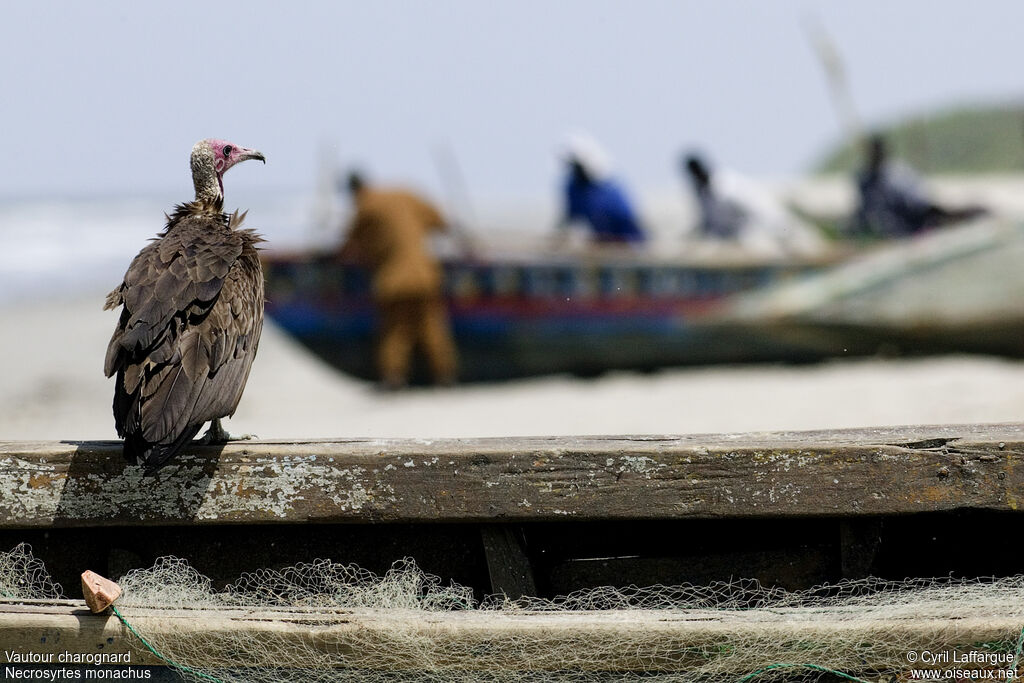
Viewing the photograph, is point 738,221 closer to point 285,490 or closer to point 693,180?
point 693,180

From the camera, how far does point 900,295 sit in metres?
11.4

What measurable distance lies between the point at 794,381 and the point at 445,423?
3.64m

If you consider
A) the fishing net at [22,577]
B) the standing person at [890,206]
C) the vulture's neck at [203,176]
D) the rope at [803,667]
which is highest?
the standing person at [890,206]

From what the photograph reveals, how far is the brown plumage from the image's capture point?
2818mm

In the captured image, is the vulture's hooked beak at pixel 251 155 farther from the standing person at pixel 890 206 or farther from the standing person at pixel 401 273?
the standing person at pixel 890 206

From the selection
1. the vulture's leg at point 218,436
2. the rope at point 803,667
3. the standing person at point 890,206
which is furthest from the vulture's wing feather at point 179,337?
the standing person at point 890,206

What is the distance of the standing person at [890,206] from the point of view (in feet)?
39.9

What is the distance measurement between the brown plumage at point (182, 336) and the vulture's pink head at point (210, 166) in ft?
1.09

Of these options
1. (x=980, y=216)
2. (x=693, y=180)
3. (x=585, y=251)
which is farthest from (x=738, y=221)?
(x=980, y=216)

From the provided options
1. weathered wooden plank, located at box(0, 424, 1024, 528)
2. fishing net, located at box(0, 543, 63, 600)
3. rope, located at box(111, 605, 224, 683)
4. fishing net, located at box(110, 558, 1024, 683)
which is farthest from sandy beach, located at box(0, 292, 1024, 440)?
rope, located at box(111, 605, 224, 683)

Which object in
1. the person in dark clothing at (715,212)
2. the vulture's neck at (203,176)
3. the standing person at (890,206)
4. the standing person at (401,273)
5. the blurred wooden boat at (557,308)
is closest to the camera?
the vulture's neck at (203,176)

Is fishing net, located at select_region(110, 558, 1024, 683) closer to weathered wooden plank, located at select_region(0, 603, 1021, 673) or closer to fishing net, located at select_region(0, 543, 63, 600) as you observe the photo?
weathered wooden plank, located at select_region(0, 603, 1021, 673)

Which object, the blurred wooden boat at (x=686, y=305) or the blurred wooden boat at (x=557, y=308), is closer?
the blurred wooden boat at (x=686, y=305)

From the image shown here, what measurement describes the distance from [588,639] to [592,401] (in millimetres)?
8158
